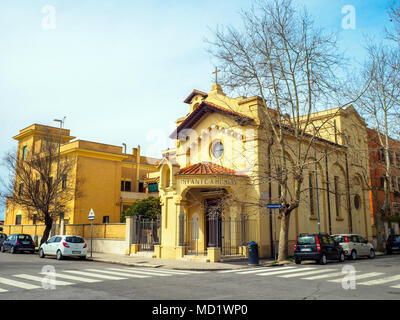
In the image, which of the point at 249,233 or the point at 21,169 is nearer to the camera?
the point at 249,233

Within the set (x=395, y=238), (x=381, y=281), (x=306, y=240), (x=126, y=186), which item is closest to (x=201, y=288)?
(x=381, y=281)

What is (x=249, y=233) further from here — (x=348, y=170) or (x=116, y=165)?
(x=116, y=165)

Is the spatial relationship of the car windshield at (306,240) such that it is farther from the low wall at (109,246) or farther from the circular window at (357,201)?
the circular window at (357,201)

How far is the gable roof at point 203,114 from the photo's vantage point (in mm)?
21458

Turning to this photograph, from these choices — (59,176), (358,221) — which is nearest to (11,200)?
(59,176)

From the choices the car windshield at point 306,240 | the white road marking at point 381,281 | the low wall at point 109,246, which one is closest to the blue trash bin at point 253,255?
the car windshield at point 306,240

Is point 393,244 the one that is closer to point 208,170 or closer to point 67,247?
point 208,170

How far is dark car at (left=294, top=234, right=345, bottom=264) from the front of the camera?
58.3 ft

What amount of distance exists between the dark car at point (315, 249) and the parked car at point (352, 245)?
2352 millimetres

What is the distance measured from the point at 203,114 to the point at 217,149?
8.77ft

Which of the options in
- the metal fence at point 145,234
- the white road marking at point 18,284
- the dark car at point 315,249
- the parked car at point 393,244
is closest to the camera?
the white road marking at point 18,284

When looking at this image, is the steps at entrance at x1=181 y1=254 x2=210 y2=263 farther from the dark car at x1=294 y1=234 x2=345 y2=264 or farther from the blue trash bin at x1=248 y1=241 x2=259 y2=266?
the dark car at x1=294 y1=234 x2=345 y2=264
